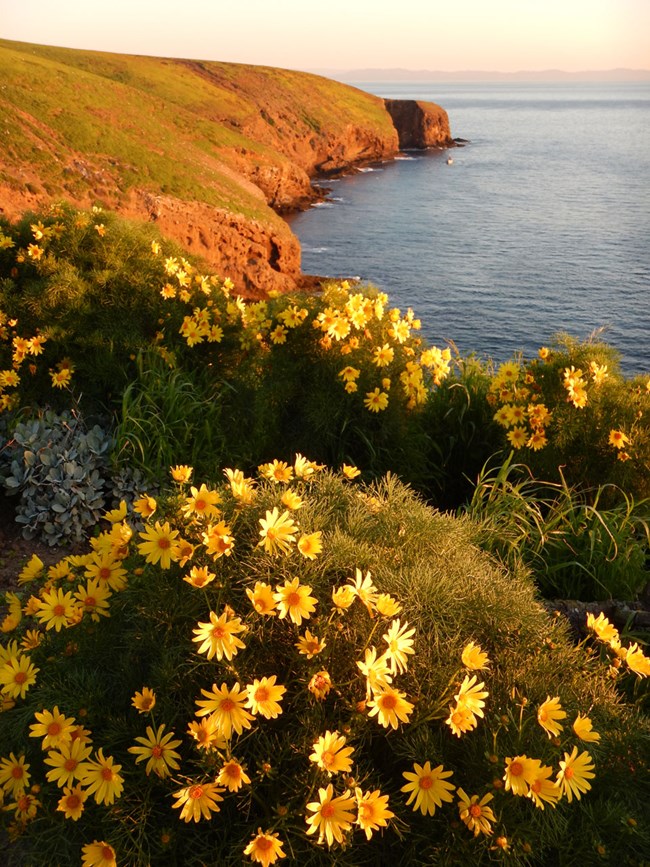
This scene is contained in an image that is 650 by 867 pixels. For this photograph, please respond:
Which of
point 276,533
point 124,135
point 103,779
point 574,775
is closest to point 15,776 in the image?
point 103,779

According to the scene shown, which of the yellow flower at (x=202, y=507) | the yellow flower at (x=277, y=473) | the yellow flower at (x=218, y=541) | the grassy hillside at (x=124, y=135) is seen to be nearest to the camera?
the yellow flower at (x=218, y=541)

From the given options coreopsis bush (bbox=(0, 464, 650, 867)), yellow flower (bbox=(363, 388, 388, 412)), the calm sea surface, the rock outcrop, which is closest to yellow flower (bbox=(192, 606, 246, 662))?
coreopsis bush (bbox=(0, 464, 650, 867))

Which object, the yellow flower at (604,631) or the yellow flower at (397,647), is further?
the yellow flower at (604,631)

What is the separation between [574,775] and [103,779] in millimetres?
1326

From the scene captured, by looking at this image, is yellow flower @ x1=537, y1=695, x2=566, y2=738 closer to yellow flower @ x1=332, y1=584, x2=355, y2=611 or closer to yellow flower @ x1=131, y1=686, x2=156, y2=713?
yellow flower @ x1=332, y1=584, x2=355, y2=611

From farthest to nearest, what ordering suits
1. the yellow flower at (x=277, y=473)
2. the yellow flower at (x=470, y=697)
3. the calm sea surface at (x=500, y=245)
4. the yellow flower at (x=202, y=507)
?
the calm sea surface at (x=500, y=245)
the yellow flower at (x=277, y=473)
the yellow flower at (x=202, y=507)
the yellow flower at (x=470, y=697)

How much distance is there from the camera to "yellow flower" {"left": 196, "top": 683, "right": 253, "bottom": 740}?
1822mm

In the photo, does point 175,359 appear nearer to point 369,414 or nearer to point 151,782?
point 369,414

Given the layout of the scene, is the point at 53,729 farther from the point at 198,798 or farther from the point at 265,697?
the point at 265,697

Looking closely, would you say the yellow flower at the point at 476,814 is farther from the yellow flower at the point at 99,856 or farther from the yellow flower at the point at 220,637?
the yellow flower at the point at 99,856

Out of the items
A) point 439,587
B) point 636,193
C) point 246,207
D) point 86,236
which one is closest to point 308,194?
point 246,207

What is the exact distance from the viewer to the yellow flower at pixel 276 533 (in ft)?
7.05

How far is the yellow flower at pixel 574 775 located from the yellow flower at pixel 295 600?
83 cm

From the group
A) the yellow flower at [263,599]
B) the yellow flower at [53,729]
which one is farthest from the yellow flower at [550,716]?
the yellow flower at [53,729]
